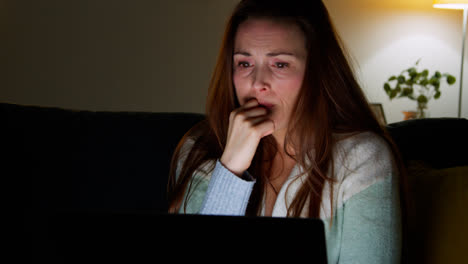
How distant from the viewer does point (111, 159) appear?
1283 mm

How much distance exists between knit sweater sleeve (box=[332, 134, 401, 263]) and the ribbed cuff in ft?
0.78

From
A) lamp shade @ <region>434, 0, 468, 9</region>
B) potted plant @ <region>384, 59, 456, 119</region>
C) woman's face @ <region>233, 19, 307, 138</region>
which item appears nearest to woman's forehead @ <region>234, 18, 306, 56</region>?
woman's face @ <region>233, 19, 307, 138</region>

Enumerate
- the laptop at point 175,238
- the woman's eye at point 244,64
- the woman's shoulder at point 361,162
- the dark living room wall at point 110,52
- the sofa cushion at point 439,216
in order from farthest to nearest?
1. the dark living room wall at point 110,52
2. the woman's eye at point 244,64
3. the woman's shoulder at point 361,162
4. the sofa cushion at point 439,216
5. the laptop at point 175,238

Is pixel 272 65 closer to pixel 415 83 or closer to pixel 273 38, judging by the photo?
pixel 273 38

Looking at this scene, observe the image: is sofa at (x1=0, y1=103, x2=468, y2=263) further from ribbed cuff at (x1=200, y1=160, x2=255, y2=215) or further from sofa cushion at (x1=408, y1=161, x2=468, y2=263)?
ribbed cuff at (x1=200, y1=160, x2=255, y2=215)

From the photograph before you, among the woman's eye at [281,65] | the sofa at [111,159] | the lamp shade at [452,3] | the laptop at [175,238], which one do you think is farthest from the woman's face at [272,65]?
the lamp shade at [452,3]

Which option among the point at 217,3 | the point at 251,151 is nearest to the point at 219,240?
the point at 251,151

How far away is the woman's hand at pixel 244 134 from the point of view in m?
1.02

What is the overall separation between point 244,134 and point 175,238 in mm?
632

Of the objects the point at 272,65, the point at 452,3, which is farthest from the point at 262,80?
the point at 452,3

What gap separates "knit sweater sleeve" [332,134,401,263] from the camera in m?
0.94

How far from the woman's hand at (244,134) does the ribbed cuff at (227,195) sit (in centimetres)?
4

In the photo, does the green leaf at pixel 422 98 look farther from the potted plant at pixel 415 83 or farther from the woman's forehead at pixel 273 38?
Answer: the woman's forehead at pixel 273 38

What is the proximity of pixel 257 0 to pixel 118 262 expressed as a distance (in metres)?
0.87
